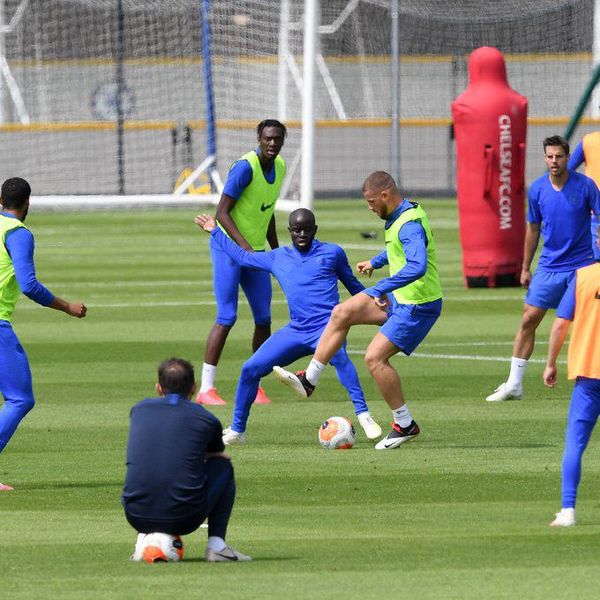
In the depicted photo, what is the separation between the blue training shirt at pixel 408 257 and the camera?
11773mm

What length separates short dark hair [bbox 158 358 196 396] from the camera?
8.42 m

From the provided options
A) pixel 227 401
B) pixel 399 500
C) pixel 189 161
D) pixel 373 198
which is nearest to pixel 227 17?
pixel 189 161

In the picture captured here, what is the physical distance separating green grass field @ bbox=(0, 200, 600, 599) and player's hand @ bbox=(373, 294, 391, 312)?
1.01 m

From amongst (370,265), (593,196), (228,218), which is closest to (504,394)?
(593,196)

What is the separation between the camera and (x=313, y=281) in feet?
41.3

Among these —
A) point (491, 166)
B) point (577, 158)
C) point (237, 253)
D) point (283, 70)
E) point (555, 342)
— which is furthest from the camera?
point (283, 70)

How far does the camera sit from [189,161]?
39219mm

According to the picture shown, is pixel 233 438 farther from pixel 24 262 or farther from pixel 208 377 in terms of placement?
pixel 24 262

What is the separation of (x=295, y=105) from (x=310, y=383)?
1632 cm

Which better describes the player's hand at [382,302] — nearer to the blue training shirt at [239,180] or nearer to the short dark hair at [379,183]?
the short dark hair at [379,183]

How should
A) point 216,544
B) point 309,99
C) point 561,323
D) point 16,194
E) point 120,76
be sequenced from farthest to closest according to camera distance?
point 120,76 < point 309,99 < point 16,194 < point 561,323 < point 216,544

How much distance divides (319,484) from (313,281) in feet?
7.09

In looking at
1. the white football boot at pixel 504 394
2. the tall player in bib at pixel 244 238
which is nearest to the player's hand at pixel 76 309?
the tall player in bib at pixel 244 238

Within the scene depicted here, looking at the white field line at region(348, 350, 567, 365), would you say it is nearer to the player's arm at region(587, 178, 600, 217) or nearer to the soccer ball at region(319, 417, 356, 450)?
the player's arm at region(587, 178, 600, 217)
